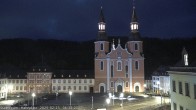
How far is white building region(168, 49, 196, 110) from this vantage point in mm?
21047

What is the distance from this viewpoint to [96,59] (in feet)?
254

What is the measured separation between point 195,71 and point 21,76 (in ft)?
225

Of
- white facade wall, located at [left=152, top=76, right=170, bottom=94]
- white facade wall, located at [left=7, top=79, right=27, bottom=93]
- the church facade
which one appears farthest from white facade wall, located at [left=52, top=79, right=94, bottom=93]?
white facade wall, located at [left=152, top=76, right=170, bottom=94]

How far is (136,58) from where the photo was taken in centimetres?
7719

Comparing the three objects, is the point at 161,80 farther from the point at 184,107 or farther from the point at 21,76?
the point at 184,107

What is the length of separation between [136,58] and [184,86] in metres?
54.1

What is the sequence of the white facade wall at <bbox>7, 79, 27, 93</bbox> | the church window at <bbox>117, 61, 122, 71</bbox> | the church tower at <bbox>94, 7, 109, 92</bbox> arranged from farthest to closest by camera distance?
the white facade wall at <bbox>7, 79, 27, 93</bbox>, the church window at <bbox>117, 61, 122, 71</bbox>, the church tower at <bbox>94, 7, 109, 92</bbox>

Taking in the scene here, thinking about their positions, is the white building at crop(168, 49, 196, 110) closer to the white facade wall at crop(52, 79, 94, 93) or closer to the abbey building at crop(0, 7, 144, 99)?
the abbey building at crop(0, 7, 144, 99)

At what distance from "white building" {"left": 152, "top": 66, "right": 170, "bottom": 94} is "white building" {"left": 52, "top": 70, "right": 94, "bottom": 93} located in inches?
669

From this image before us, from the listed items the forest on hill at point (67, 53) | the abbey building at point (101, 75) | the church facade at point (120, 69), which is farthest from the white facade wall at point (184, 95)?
the forest on hill at point (67, 53)

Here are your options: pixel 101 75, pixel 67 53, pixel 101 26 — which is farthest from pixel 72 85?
pixel 67 53

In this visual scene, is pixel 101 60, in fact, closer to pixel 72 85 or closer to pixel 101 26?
pixel 101 26

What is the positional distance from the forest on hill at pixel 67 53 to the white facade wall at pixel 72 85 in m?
21.7

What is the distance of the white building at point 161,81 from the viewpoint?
2660 inches
